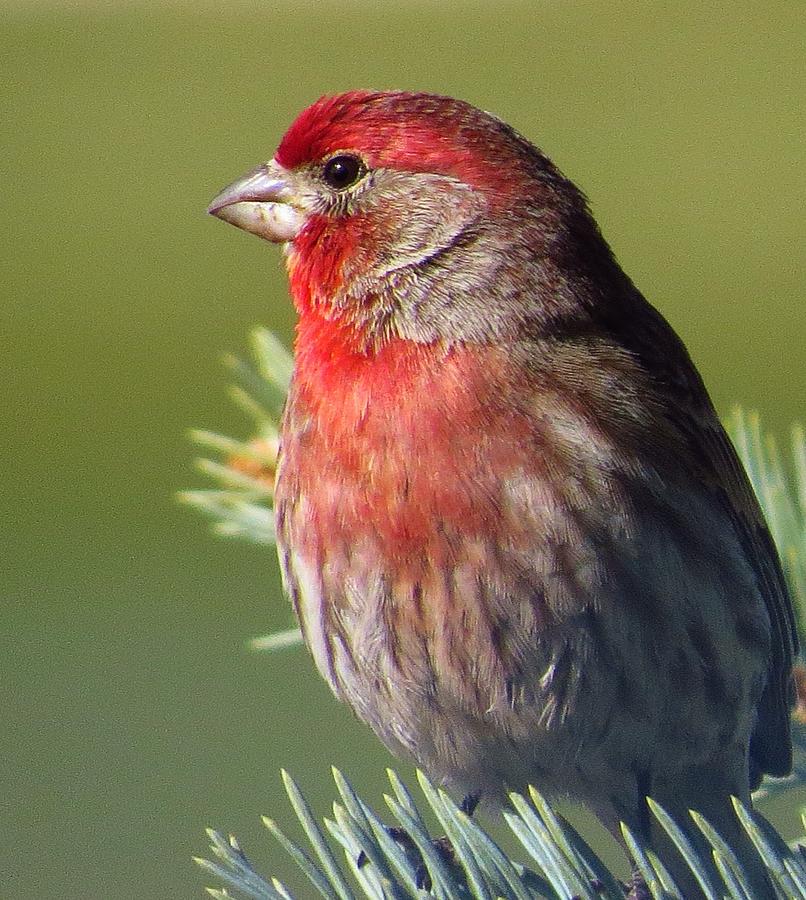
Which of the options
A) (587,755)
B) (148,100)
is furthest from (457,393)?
(148,100)

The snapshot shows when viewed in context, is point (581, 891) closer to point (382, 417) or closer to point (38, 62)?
point (382, 417)

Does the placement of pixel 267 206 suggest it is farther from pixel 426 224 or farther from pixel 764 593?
pixel 764 593

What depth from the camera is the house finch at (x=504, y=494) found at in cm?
239

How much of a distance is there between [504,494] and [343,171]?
755 mm

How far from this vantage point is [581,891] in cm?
182

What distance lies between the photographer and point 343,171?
9.24 ft

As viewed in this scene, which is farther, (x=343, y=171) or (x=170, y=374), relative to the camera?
(x=170, y=374)

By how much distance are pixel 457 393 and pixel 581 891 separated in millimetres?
888

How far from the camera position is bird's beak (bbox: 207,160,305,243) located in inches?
112

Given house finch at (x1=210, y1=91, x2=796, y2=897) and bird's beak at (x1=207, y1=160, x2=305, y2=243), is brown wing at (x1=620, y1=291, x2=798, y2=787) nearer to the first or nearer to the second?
house finch at (x1=210, y1=91, x2=796, y2=897)

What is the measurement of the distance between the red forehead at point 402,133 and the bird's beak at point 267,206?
4 centimetres

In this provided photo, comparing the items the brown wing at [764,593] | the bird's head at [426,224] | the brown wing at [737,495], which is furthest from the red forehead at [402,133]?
the brown wing at [764,593]

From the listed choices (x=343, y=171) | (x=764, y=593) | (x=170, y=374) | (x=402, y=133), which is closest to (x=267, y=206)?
(x=343, y=171)

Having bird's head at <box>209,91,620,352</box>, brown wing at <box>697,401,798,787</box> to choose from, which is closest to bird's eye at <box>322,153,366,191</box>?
bird's head at <box>209,91,620,352</box>
